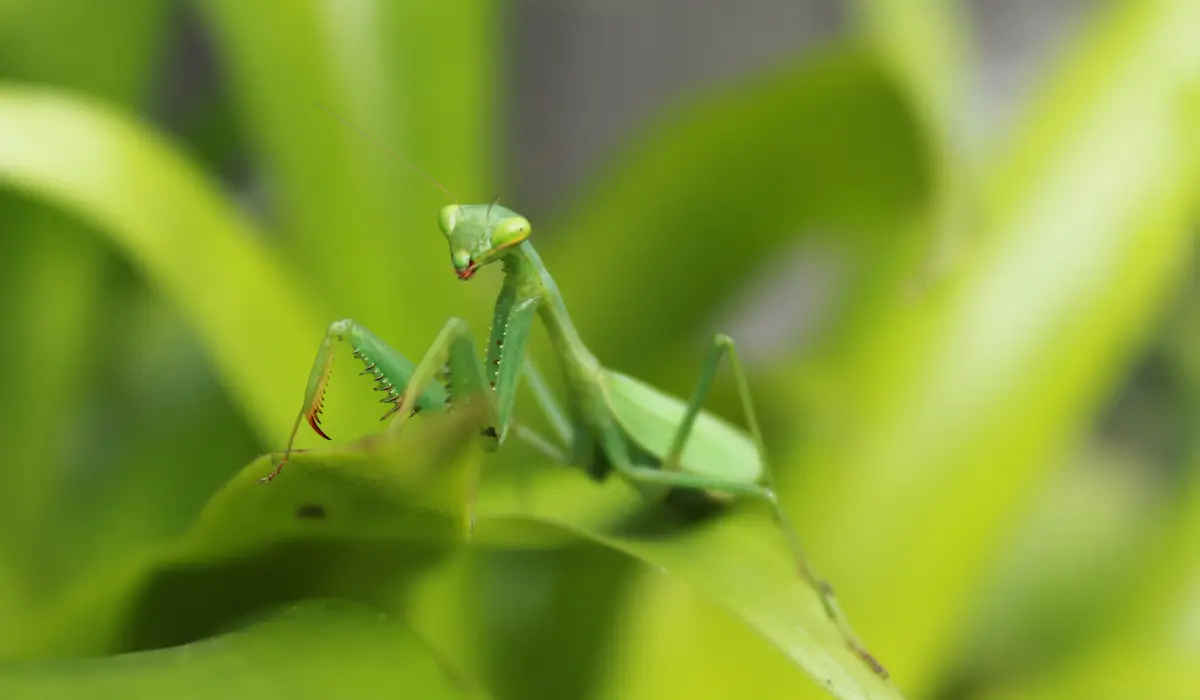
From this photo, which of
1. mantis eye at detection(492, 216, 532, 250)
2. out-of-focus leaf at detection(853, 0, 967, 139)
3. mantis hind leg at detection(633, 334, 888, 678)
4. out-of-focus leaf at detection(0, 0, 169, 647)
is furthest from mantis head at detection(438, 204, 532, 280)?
out-of-focus leaf at detection(0, 0, 169, 647)

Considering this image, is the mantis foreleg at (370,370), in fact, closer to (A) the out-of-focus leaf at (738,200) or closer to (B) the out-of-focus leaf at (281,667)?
(B) the out-of-focus leaf at (281,667)

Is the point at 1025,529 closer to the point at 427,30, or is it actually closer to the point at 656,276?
the point at 656,276

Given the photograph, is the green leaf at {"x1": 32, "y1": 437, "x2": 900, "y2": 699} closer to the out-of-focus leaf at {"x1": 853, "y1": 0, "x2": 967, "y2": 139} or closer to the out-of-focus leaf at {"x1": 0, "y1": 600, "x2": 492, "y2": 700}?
the out-of-focus leaf at {"x1": 0, "y1": 600, "x2": 492, "y2": 700}

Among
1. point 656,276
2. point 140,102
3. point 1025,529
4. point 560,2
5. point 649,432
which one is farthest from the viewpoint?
point 560,2

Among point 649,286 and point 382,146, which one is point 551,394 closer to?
point 649,286

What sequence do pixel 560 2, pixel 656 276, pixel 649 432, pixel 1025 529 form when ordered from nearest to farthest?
pixel 649 432, pixel 656 276, pixel 1025 529, pixel 560 2

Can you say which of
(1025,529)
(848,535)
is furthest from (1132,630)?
(848,535)

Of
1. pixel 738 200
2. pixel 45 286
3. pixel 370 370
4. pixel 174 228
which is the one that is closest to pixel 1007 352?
pixel 738 200
